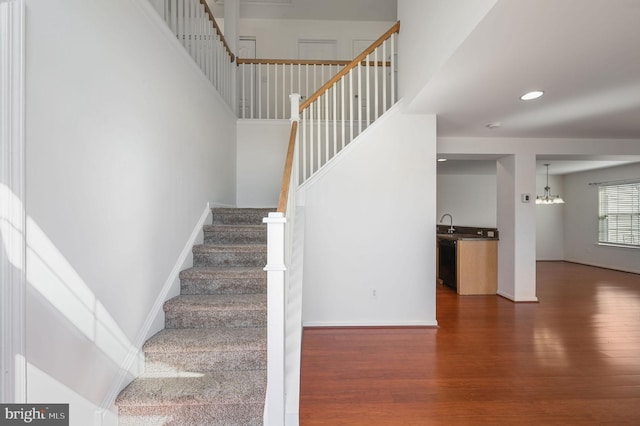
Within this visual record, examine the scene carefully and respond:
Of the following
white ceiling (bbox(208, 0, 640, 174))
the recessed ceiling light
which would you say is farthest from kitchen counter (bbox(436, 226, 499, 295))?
the recessed ceiling light

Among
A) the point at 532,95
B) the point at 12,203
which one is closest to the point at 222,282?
the point at 12,203

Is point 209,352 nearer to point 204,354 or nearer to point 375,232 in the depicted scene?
point 204,354

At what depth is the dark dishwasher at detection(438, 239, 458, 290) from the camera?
5.42m

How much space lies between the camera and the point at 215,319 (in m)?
2.33

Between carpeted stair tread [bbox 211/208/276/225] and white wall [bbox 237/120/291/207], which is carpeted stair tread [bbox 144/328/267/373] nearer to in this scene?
carpeted stair tread [bbox 211/208/276/225]

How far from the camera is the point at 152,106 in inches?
86.2

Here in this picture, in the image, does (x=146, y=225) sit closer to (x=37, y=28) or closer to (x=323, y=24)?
(x=37, y=28)

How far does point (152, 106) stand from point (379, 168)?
2362 millimetres

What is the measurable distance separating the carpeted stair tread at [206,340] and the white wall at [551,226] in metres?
9.25

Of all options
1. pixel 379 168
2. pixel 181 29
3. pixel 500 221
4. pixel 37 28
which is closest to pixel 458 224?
pixel 500 221

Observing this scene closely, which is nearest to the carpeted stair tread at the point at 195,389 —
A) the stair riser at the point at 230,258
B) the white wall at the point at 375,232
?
the stair riser at the point at 230,258

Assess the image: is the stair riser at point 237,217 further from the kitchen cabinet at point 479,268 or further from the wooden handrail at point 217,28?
the kitchen cabinet at point 479,268

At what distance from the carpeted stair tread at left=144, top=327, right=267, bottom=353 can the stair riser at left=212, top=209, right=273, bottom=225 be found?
141 centimetres

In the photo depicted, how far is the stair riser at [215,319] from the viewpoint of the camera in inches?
91.0
